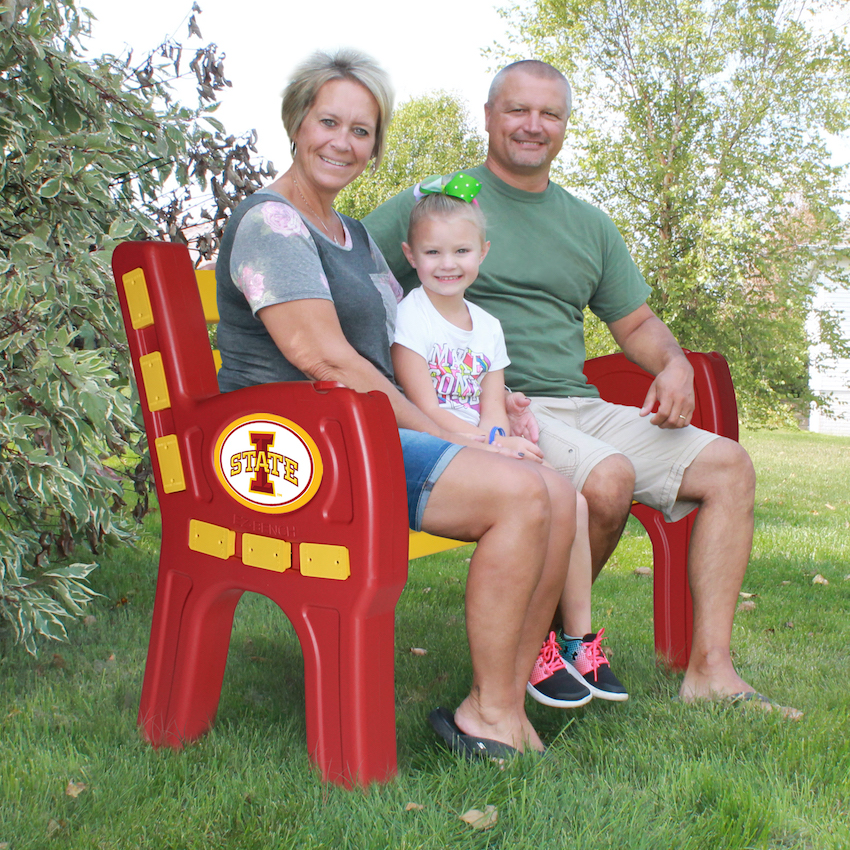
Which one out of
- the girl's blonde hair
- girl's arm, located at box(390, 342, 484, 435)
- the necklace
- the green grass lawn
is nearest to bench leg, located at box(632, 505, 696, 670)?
the green grass lawn

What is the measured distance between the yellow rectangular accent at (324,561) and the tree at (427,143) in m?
24.0

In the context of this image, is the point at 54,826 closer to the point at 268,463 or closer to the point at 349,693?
the point at 349,693

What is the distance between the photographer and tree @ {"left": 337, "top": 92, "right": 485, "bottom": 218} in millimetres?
25406

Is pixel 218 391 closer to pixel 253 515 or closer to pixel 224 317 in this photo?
pixel 224 317

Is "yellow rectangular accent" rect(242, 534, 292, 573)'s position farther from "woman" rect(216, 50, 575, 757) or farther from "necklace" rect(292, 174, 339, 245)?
"necklace" rect(292, 174, 339, 245)

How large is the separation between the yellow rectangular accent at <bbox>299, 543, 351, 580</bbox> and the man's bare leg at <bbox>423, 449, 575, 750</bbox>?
0.24 m

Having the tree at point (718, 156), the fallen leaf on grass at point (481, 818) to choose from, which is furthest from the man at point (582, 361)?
the tree at point (718, 156)

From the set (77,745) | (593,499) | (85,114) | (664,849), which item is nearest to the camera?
(664,849)

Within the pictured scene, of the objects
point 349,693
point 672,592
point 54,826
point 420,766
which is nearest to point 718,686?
point 672,592

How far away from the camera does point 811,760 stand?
1923mm

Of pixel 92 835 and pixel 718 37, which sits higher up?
pixel 718 37

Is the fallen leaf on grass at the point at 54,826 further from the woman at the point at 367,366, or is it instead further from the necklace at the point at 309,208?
the necklace at the point at 309,208

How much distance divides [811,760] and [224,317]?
1693mm

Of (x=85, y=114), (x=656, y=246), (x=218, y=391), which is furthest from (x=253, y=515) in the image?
(x=656, y=246)
